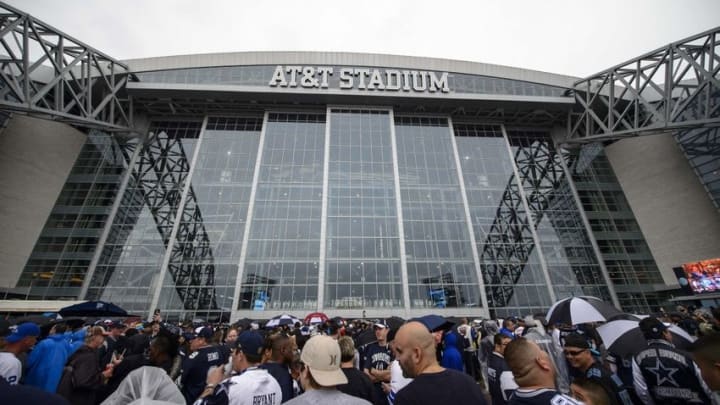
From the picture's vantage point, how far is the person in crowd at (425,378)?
2.21m

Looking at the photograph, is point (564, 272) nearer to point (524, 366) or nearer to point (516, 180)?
point (516, 180)

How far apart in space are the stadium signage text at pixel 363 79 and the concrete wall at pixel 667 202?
76.5ft

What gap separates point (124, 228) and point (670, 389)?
126 feet

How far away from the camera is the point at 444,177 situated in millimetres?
33594

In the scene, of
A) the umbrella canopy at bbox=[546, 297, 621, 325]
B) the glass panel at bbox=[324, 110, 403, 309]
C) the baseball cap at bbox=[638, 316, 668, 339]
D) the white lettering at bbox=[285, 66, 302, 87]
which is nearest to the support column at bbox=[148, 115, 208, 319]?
the white lettering at bbox=[285, 66, 302, 87]

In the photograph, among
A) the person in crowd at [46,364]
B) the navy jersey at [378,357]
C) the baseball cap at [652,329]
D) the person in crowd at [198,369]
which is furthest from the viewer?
the navy jersey at [378,357]

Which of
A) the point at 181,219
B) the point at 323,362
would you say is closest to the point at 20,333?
the point at 323,362

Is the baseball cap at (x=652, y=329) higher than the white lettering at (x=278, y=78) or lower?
lower

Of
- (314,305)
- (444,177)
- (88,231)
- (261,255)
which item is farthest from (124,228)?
(444,177)

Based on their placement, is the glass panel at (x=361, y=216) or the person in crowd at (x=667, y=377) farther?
the glass panel at (x=361, y=216)

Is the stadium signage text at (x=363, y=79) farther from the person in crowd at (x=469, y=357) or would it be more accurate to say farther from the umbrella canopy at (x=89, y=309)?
the person in crowd at (x=469, y=357)

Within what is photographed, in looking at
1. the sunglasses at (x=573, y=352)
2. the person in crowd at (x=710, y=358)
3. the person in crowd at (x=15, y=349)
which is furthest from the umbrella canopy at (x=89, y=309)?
the person in crowd at (x=710, y=358)

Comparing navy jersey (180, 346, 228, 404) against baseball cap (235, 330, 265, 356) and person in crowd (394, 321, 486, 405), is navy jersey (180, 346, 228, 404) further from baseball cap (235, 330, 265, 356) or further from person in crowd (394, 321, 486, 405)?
person in crowd (394, 321, 486, 405)

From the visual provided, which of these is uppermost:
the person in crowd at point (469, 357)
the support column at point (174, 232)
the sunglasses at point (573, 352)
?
the support column at point (174, 232)
